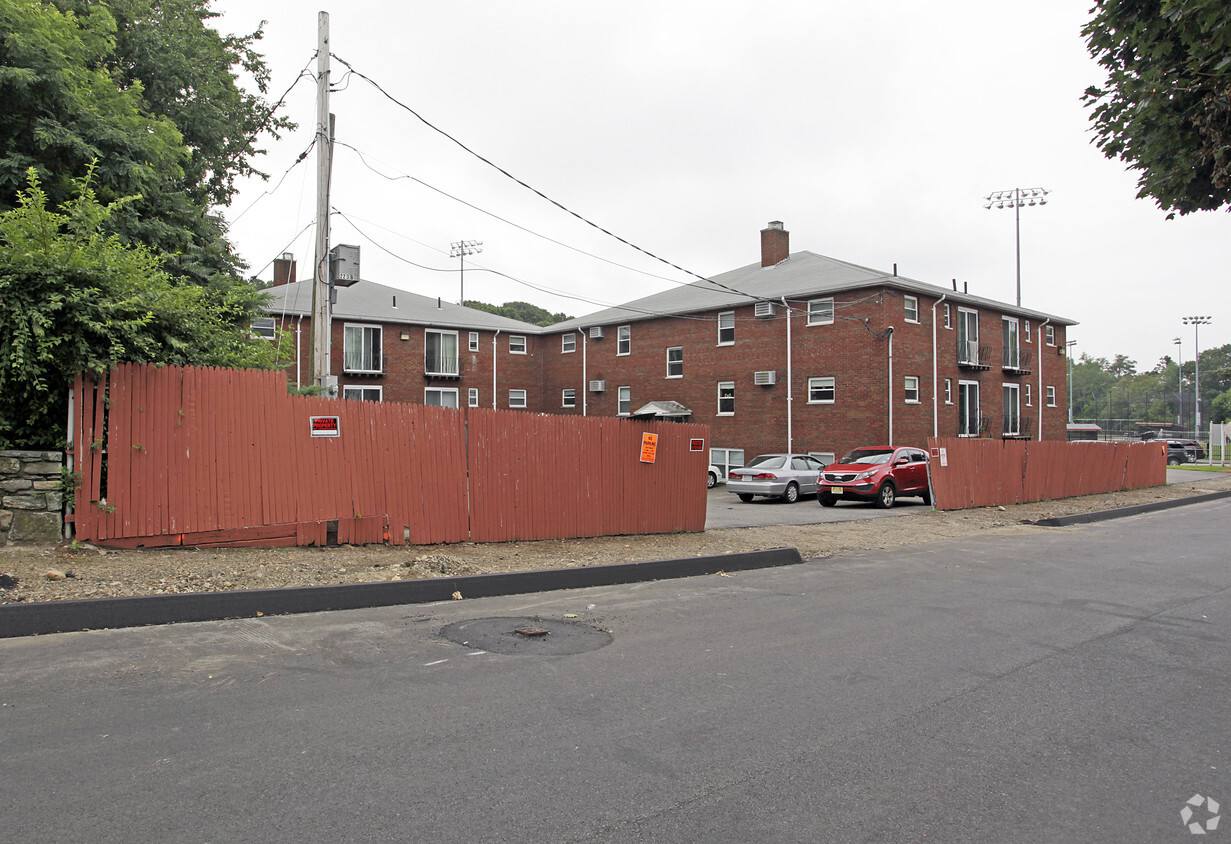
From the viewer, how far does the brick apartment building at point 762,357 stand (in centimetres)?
2827

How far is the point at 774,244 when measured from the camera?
1364 inches

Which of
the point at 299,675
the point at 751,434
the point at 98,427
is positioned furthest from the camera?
the point at 751,434

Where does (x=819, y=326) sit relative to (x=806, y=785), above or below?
above

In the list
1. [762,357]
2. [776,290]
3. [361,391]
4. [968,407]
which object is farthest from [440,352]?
[968,407]

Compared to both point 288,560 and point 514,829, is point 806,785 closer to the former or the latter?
point 514,829

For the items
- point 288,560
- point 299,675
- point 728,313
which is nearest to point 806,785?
point 299,675

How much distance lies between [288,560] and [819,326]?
77.6 ft

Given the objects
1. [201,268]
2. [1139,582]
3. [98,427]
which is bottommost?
[1139,582]

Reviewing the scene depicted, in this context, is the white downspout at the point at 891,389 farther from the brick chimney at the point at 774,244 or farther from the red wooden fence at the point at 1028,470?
the brick chimney at the point at 774,244

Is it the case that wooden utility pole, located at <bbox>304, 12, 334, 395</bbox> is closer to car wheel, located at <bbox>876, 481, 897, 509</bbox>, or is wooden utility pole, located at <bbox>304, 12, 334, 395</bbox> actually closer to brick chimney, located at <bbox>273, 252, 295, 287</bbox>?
car wheel, located at <bbox>876, 481, 897, 509</bbox>

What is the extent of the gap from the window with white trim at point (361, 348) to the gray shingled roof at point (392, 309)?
0.55m

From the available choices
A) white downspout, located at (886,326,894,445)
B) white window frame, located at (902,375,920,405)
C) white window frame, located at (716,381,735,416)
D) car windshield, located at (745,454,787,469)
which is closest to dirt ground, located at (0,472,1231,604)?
car windshield, located at (745,454,787,469)

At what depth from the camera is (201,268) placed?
16484 millimetres

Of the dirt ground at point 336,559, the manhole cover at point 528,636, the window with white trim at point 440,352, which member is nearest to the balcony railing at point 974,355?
the dirt ground at point 336,559
